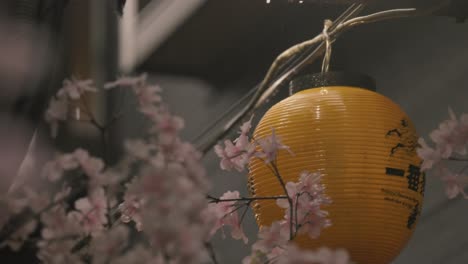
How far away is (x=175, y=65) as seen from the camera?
140 inches

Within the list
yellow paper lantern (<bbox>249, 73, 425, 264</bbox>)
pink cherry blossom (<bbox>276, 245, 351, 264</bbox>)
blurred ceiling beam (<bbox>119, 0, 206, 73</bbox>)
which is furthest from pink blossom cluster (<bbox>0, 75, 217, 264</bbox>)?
blurred ceiling beam (<bbox>119, 0, 206, 73</bbox>)

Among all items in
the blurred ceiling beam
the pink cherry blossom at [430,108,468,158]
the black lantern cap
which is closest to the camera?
the pink cherry blossom at [430,108,468,158]

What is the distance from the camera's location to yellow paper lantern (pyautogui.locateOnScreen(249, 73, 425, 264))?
4.98 feet

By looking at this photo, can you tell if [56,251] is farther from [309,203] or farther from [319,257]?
[309,203]

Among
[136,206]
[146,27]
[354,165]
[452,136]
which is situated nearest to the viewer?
[136,206]

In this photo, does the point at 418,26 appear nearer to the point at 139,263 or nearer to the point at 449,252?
the point at 449,252

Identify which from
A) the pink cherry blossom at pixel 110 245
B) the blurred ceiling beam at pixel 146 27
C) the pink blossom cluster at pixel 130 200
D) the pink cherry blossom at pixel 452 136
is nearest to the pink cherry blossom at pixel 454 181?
the pink cherry blossom at pixel 452 136

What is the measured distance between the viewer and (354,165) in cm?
152

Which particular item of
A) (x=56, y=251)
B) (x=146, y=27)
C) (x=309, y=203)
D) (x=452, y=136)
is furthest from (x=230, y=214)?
(x=146, y=27)

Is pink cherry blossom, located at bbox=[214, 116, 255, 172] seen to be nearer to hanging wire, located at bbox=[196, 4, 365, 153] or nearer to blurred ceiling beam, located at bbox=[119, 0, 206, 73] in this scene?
hanging wire, located at bbox=[196, 4, 365, 153]

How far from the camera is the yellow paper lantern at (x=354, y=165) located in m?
1.52

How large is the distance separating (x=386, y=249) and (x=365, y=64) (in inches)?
52.7

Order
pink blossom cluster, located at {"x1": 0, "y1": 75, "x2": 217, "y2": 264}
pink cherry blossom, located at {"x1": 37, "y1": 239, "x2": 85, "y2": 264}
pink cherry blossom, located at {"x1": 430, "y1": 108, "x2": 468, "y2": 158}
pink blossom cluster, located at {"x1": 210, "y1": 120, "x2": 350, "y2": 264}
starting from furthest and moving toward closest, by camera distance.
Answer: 1. pink cherry blossom, located at {"x1": 430, "y1": 108, "x2": 468, "y2": 158}
2. pink blossom cluster, located at {"x1": 210, "y1": 120, "x2": 350, "y2": 264}
3. pink cherry blossom, located at {"x1": 37, "y1": 239, "x2": 85, "y2": 264}
4. pink blossom cluster, located at {"x1": 0, "y1": 75, "x2": 217, "y2": 264}

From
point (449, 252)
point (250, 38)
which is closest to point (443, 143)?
point (449, 252)
